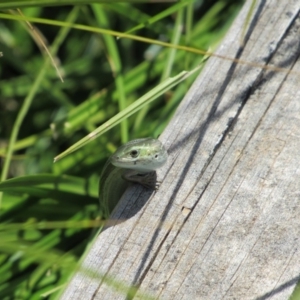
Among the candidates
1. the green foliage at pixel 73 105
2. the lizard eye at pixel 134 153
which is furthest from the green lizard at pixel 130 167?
the green foliage at pixel 73 105

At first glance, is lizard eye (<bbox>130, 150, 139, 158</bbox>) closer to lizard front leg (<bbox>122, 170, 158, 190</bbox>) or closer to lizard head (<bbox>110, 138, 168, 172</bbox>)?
lizard head (<bbox>110, 138, 168, 172</bbox>)

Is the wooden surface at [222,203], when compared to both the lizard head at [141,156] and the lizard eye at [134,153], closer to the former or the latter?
the lizard head at [141,156]

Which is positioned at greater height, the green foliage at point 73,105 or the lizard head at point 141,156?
the lizard head at point 141,156

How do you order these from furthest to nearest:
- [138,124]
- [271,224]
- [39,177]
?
[138,124]
[39,177]
[271,224]

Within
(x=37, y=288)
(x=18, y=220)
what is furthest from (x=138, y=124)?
(x=37, y=288)

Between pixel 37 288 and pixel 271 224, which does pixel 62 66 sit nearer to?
pixel 37 288

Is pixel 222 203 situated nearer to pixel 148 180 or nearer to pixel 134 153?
pixel 148 180
